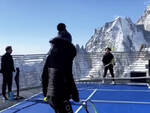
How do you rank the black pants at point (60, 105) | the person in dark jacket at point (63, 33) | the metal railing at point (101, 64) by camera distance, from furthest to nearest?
1. the metal railing at point (101, 64)
2. the person in dark jacket at point (63, 33)
3. the black pants at point (60, 105)

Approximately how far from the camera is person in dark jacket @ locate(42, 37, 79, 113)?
12.9 ft

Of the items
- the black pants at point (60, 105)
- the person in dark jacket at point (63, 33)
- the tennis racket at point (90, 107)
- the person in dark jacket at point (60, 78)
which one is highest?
the person in dark jacket at point (63, 33)

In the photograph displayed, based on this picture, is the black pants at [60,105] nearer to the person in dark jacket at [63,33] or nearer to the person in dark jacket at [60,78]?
the person in dark jacket at [60,78]

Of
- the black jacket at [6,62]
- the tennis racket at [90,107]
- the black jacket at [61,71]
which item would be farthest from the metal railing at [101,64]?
the black jacket at [61,71]

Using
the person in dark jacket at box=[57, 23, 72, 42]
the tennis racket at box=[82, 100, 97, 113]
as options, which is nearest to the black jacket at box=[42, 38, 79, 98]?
the person in dark jacket at box=[57, 23, 72, 42]

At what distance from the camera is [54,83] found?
3930 millimetres

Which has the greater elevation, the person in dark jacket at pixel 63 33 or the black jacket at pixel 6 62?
the person in dark jacket at pixel 63 33

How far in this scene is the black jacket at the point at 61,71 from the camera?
12.9ft

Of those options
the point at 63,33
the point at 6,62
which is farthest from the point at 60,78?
the point at 6,62

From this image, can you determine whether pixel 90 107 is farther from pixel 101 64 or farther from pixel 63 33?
pixel 101 64

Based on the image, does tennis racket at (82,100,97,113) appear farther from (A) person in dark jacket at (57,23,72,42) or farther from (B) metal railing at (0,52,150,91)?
(B) metal railing at (0,52,150,91)

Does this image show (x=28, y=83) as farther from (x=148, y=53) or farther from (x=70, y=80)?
(x=70, y=80)

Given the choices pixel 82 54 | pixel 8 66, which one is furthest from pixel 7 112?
pixel 82 54

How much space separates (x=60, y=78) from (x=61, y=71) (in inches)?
3.8
